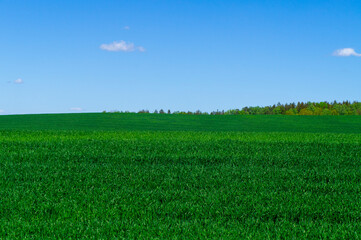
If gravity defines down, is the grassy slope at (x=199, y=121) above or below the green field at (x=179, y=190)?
above

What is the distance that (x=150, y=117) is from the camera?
33719 millimetres

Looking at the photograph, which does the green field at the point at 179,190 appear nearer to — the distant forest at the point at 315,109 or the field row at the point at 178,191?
the field row at the point at 178,191

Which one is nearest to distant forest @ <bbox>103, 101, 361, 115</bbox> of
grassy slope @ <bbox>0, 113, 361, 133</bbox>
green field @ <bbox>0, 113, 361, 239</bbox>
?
grassy slope @ <bbox>0, 113, 361, 133</bbox>

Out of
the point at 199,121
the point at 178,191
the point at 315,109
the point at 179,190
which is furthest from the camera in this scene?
the point at 315,109

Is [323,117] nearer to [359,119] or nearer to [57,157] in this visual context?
[359,119]

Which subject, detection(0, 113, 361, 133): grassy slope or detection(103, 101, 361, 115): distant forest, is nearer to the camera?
detection(0, 113, 361, 133): grassy slope

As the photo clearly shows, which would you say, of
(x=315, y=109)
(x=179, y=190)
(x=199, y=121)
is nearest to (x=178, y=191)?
(x=179, y=190)

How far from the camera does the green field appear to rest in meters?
4.83

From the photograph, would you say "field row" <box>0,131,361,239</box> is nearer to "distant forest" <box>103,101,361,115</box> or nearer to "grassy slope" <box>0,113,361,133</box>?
"grassy slope" <box>0,113,361,133</box>

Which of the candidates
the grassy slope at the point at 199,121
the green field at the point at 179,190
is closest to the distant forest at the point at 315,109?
the grassy slope at the point at 199,121

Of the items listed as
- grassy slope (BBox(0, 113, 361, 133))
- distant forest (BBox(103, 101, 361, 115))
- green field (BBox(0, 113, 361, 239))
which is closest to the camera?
green field (BBox(0, 113, 361, 239))

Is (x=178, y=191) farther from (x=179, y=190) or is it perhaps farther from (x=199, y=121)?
(x=199, y=121)

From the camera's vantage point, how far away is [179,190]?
656 cm

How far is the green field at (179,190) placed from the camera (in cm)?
483
